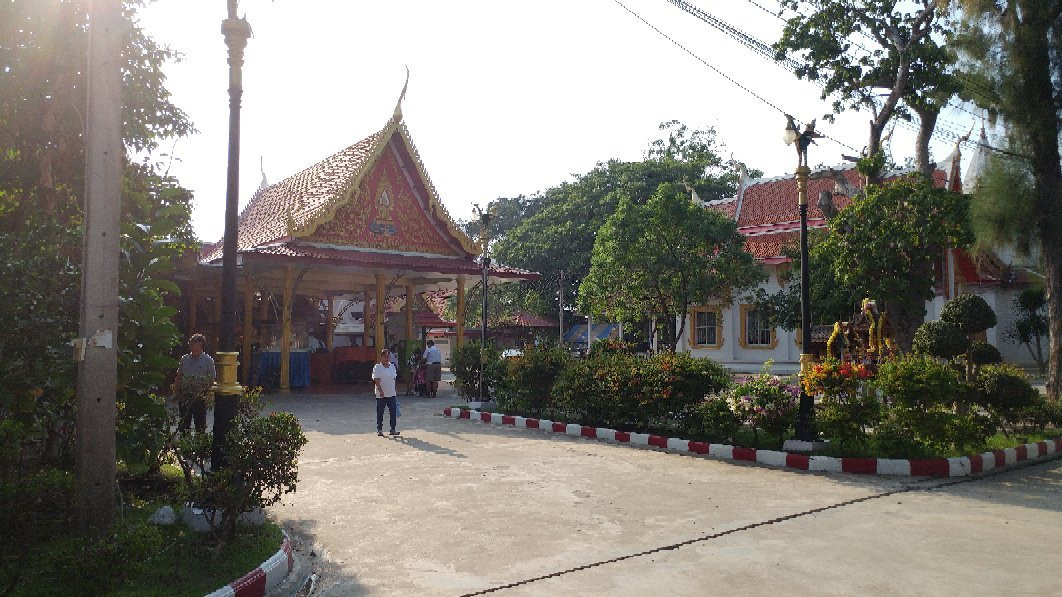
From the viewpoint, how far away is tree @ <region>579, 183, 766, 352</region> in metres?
20.4

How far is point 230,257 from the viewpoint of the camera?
559 cm

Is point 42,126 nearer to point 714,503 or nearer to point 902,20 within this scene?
point 714,503

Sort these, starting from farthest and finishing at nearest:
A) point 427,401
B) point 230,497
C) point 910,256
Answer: point 427,401
point 910,256
point 230,497

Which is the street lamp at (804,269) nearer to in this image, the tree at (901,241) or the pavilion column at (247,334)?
the tree at (901,241)

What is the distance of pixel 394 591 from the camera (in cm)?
457

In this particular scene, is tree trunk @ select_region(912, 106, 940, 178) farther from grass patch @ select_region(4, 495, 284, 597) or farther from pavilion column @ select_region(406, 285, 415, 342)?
grass patch @ select_region(4, 495, 284, 597)

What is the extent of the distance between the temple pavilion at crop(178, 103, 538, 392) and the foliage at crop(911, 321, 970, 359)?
10749 mm

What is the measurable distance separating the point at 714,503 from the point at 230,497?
13.6 ft

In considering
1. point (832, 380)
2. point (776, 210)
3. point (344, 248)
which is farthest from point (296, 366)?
point (776, 210)

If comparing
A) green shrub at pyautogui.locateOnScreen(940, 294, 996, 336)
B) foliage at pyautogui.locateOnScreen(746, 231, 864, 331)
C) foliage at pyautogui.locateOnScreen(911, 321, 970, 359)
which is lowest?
foliage at pyautogui.locateOnScreen(911, 321, 970, 359)

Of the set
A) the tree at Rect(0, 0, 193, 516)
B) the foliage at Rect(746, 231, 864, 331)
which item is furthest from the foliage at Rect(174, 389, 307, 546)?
the foliage at Rect(746, 231, 864, 331)

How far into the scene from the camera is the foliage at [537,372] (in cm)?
1338

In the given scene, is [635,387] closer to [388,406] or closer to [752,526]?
[388,406]

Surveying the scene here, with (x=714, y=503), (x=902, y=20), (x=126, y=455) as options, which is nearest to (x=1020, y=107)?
(x=902, y=20)
